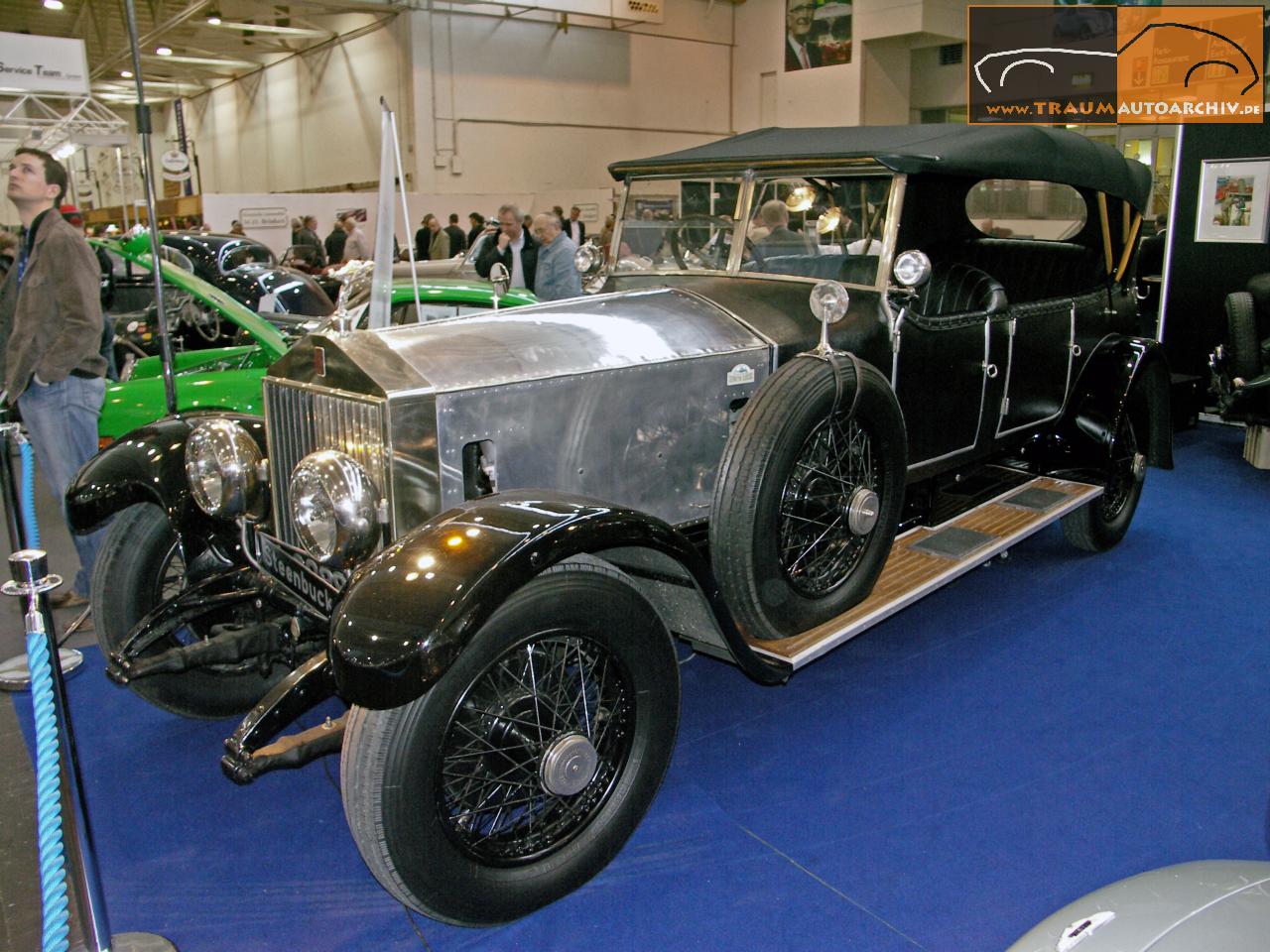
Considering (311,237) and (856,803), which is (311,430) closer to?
(856,803)

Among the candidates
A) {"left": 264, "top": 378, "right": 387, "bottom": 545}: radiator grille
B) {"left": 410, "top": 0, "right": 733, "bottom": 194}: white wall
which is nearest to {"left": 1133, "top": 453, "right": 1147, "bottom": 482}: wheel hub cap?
{"left": 264, "top": 378, "right": 387, "bottom": 545}: radiator grille

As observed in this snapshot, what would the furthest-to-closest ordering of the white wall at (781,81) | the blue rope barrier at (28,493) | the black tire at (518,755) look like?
the white wall at (781,81) < the blue rope barrier at (28,493) < the black tire at (518,755)

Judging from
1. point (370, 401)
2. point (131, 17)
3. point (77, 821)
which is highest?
point (131, 17)

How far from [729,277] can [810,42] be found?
16.1m

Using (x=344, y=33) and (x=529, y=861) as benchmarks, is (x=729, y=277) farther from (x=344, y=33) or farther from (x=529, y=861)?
(x=344, y=33)

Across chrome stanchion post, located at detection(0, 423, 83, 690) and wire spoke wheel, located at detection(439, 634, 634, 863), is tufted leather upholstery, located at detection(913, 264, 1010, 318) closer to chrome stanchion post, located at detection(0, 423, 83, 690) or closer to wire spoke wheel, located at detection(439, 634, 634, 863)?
wire spoke wheel, located at detection(439, 634, 634, 863)

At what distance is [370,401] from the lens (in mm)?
2502

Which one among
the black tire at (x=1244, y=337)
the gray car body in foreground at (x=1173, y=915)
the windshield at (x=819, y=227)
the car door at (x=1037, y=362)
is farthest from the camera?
the black tire at (x=1244, y=337)

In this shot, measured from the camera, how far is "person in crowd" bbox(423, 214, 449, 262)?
14477mm

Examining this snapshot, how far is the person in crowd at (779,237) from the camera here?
3596 mm

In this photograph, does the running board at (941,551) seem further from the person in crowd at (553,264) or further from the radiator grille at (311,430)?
the person in crowd at (553,264)

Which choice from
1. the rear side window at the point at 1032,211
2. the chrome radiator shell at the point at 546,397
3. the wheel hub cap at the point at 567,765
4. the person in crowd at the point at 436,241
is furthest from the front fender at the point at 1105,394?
the person in crowd at the point at 436,241

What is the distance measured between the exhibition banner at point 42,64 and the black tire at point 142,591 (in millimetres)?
10144

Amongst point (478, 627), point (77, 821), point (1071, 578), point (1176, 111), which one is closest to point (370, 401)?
point (478, 627)
